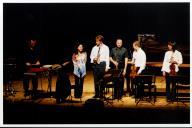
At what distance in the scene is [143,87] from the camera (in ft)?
30.1

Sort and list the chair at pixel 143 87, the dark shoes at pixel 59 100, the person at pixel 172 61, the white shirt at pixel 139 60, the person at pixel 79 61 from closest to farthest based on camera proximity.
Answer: the chair at pixel 143 87
the person at pixel 172 61
the dark shoes at pixel 59 100
the person at pixel 79 61
the white shirt at pixel 139 60

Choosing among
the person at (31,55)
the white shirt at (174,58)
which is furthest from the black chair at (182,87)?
the person at (31,55)

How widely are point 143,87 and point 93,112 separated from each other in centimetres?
146

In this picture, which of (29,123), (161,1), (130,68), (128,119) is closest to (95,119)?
(128,119)

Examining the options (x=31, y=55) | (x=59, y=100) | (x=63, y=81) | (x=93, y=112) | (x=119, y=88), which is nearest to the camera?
(x=93, y=112)

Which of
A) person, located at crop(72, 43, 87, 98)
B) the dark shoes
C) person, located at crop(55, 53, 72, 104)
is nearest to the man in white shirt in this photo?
person, located at crop(72, 43, 87, 98)

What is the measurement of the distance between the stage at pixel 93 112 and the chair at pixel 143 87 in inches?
8.4

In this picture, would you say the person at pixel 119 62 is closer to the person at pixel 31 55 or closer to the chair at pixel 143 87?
the chair at pixel 143 87

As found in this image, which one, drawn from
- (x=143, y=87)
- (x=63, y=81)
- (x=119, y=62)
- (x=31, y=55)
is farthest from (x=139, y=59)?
(x=31, y=55)

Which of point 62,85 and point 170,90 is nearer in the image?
point 62,85

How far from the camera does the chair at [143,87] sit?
878 cm

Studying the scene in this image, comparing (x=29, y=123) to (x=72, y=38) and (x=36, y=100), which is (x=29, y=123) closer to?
(x=36, y=100)

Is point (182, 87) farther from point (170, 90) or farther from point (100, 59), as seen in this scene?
point (100, 59)

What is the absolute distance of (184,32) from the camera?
323 inches
